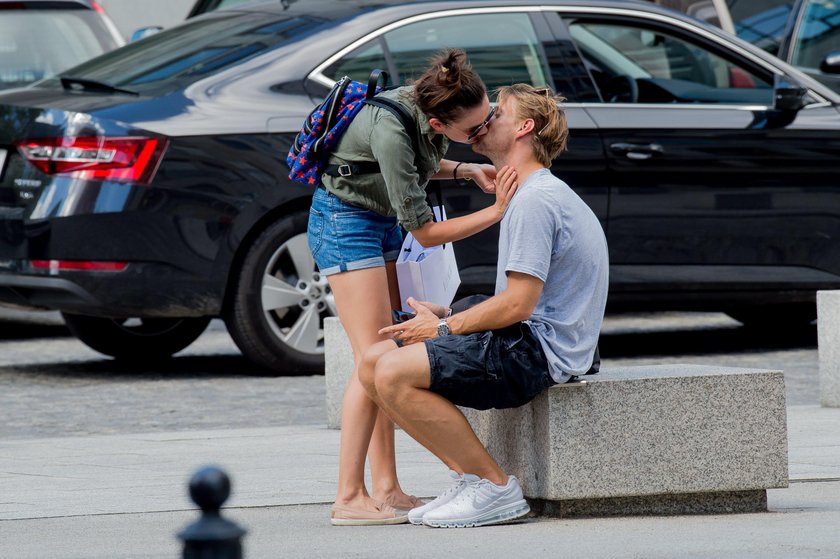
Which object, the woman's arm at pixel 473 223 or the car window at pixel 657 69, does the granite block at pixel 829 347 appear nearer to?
the car window at pixel 657 69

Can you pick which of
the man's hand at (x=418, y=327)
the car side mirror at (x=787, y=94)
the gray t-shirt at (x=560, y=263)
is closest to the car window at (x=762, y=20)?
the car side mirror at (x=787, y=94)

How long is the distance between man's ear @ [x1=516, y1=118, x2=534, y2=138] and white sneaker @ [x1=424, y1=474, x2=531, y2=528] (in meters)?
1.02

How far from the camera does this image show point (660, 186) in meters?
8.79

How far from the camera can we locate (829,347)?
765cm

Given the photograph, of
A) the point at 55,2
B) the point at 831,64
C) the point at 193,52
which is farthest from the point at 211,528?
the point at 55,2

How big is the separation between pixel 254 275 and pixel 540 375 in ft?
11.2

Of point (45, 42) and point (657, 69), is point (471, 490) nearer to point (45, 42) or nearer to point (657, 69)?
point (657, 69)

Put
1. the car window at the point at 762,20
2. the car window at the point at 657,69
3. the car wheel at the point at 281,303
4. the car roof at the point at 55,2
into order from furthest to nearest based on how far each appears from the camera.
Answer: the car window at the point at 762,20
the car roof at the point at 55,2
the car window at the point at 657,69
the car wheel at the point at 281,303

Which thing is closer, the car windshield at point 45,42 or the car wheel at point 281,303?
the car wheel at point 281,303

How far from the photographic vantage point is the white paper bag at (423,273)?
5.43 meters

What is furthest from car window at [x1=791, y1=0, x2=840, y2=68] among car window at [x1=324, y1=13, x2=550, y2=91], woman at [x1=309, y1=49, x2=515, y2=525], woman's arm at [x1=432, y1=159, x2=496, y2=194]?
woman at [x1=309, y1=49, x2=515, y2=525]

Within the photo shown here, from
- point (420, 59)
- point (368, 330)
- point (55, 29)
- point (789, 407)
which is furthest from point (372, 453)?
point (55, 29)

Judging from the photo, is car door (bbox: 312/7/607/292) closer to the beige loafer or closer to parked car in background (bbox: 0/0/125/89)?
parked car in background (bbox: 0/0/125/89)

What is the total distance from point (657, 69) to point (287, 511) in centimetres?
453
